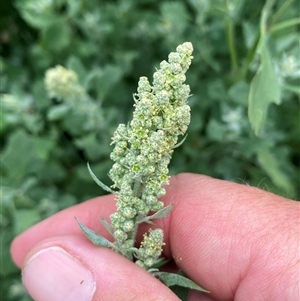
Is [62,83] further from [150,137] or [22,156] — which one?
[150,137]

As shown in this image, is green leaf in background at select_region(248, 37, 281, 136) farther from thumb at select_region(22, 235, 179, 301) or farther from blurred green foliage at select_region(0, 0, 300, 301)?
thumb at select_region(22, 235, 179, 301)

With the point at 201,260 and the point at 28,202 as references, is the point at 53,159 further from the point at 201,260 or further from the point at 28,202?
the point at 201,260

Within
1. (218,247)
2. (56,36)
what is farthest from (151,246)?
(56,36)

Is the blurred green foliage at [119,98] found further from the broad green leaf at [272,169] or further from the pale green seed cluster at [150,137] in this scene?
the pale green seed cluster at [150,137]

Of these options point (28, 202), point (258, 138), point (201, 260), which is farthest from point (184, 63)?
point (28, 202)

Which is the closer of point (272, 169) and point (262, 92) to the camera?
point (262, 92)

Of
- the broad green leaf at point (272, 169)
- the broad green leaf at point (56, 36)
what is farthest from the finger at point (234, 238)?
the broad green leaf at point (56, 36)
